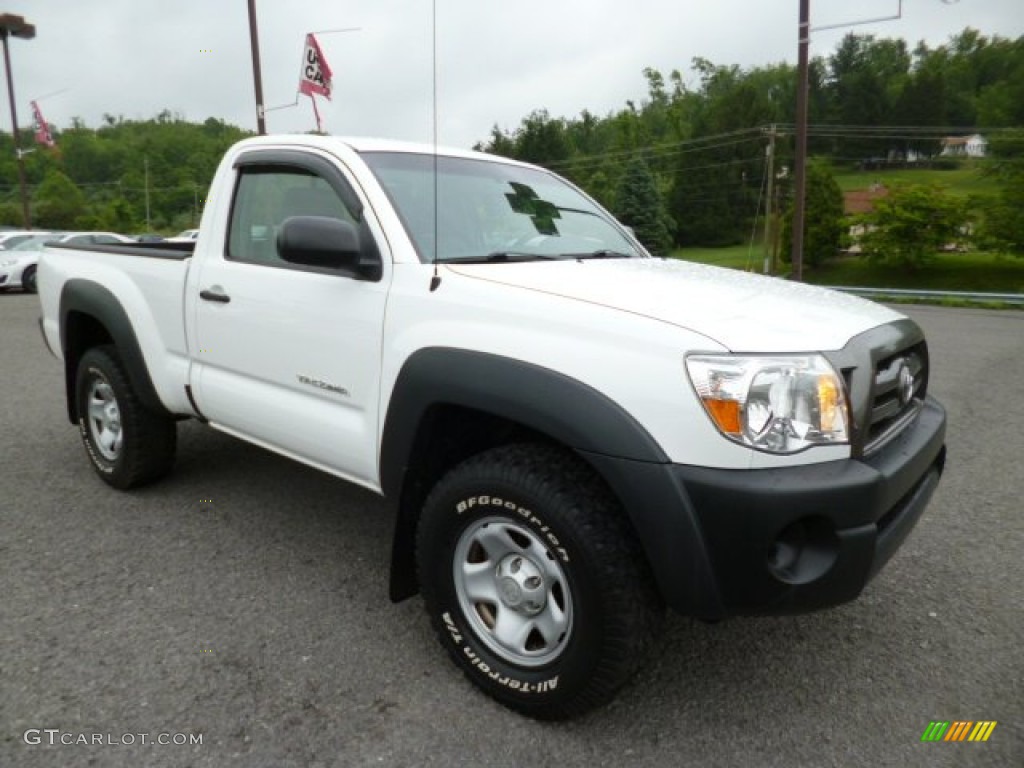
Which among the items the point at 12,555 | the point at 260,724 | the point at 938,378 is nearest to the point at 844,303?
the point at 260,724

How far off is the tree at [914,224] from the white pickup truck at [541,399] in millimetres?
38982

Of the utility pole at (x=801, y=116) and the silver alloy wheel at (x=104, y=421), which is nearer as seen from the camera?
the silver alloy wheel at (x=104, y=421)

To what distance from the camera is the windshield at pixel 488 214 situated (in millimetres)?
2844

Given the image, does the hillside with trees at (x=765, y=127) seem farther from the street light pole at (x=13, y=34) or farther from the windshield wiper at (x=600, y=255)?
the windshield wiper at (x=600, y=255)

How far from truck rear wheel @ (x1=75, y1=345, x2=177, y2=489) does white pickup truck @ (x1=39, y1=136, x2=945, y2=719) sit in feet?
1.78

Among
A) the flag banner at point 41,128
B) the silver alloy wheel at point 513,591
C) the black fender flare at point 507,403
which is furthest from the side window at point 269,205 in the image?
the flag banner at point 41,128

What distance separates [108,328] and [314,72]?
7210 mm

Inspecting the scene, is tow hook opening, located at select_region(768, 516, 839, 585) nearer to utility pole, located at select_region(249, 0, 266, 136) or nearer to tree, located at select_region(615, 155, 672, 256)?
utility pole, located at select_region(249, 0, 266, 136)

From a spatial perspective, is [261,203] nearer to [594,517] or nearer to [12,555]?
[12,555]

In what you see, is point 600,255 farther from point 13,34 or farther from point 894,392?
point 13,34

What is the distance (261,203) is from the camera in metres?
3.38

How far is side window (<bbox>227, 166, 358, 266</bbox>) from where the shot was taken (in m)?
3.15

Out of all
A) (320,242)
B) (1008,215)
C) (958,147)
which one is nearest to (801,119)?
(320,242)

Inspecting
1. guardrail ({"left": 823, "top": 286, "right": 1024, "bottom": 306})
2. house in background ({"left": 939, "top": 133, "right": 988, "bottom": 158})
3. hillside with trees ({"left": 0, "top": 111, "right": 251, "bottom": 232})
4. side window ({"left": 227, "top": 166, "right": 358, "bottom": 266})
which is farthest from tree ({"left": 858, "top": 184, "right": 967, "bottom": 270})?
hillside with trees ({"left": 0, "top": 111, "right": 251, "bottom": 232})
